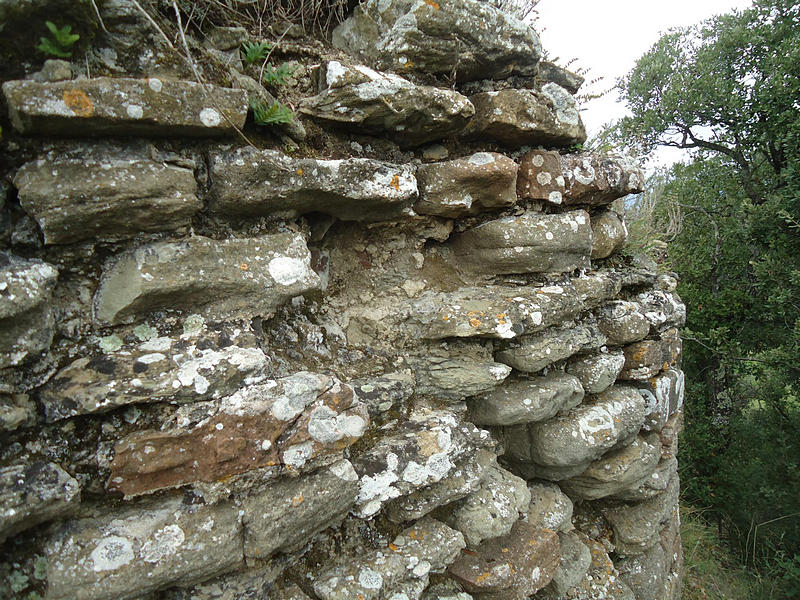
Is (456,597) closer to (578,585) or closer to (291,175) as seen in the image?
(578,585)

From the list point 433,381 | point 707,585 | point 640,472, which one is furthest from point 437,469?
point 707,585

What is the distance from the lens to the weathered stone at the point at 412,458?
6.35 ft

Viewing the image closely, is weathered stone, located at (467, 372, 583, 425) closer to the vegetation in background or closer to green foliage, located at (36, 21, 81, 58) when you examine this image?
green foliage, located at (36, 21, 81, 58)

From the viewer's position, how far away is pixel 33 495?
131cm

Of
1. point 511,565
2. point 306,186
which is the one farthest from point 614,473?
point 306,186

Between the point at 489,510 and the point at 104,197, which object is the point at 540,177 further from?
the point at 104,197

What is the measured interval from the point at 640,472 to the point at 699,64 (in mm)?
6632

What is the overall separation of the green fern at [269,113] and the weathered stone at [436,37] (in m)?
0.73

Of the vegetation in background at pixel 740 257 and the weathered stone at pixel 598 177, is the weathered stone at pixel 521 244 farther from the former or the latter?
the vegetation in background at pixel 740 257

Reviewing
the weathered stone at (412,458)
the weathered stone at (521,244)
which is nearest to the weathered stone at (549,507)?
the weathered stone at (412,458)

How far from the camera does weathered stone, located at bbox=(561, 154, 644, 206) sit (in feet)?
9.27

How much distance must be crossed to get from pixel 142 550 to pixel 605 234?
9.93 feet

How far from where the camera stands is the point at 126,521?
147cm

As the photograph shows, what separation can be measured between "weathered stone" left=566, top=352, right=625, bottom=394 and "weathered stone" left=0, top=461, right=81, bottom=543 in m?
2.48
